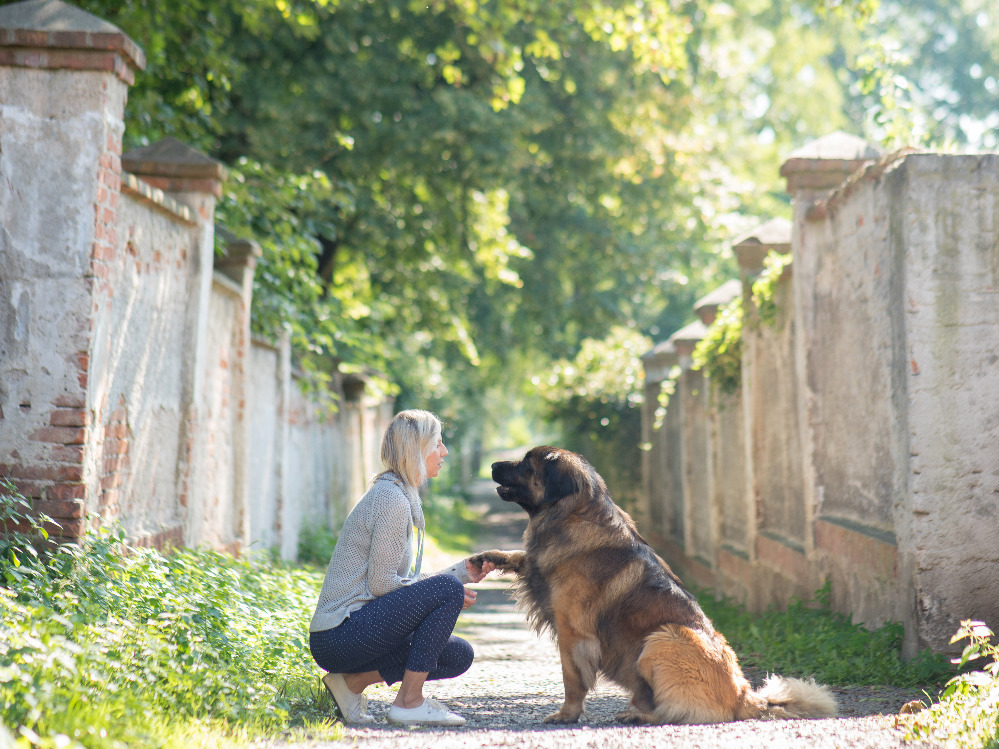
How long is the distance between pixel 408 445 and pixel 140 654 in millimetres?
1436

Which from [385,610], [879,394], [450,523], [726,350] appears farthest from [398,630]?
[450,523]

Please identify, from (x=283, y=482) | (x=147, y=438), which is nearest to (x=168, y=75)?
(x=283, y=482)

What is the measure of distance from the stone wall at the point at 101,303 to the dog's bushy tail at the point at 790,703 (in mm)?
3281

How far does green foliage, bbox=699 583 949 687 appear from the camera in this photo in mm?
4699

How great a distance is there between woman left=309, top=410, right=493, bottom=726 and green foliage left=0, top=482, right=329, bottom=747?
29cm

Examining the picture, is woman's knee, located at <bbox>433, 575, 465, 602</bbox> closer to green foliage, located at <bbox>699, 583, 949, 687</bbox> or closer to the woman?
the woman

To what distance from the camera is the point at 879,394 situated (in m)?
5.49

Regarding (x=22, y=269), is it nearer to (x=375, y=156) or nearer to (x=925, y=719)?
(x=925, y=719)

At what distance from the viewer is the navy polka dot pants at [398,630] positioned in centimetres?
400

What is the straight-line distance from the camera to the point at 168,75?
986cm

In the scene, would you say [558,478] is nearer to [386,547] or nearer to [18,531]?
[386,547]

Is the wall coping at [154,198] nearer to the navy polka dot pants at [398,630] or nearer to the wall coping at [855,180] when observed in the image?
the navy polka dot pants at [398,630]

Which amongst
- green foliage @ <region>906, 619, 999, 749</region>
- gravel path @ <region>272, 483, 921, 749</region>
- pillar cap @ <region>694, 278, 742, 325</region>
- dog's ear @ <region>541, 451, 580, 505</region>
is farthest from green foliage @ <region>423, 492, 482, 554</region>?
green foliage @ <region>906, 619, 999, 749</region>

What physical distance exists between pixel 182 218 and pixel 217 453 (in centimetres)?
183
